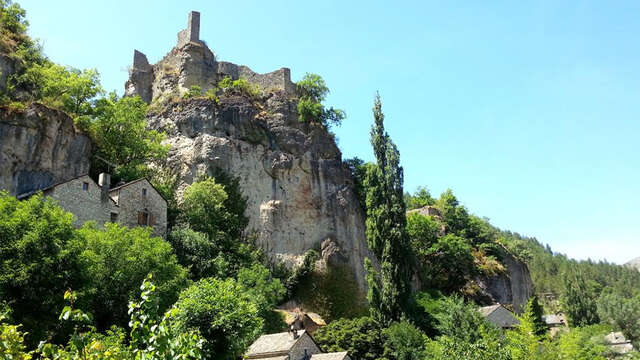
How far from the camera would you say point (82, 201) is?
3291cm

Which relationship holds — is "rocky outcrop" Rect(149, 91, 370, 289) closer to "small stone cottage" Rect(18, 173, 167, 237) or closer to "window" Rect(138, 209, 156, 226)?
"small stone cottage" Rect(18, 173, 167, 237)

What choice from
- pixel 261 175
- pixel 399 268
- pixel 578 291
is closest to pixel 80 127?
pixel 261 175

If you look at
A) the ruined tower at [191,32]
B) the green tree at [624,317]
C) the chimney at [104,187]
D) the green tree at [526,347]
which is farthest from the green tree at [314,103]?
the green tree at [624,317]

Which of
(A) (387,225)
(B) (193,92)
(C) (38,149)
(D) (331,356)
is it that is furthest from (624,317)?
(C) (38,149)

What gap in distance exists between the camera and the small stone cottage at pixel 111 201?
1275 inches

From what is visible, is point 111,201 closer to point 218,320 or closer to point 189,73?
point 218,320

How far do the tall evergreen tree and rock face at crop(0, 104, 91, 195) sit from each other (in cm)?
1863

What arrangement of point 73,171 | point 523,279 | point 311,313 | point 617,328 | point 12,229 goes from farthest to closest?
point 617,328 → point 523,279 → point 311,313 → point 73,171 → point 12,229

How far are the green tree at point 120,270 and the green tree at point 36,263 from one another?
3.46 feet

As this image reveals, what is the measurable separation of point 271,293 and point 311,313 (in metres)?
5.09

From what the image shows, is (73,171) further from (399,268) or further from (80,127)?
(399,268)

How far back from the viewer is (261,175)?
45156 mm

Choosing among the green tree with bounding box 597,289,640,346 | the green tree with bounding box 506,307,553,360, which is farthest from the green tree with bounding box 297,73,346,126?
the green tree with bounding box 597,289,640,346

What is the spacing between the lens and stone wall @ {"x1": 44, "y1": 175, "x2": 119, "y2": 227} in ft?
105
